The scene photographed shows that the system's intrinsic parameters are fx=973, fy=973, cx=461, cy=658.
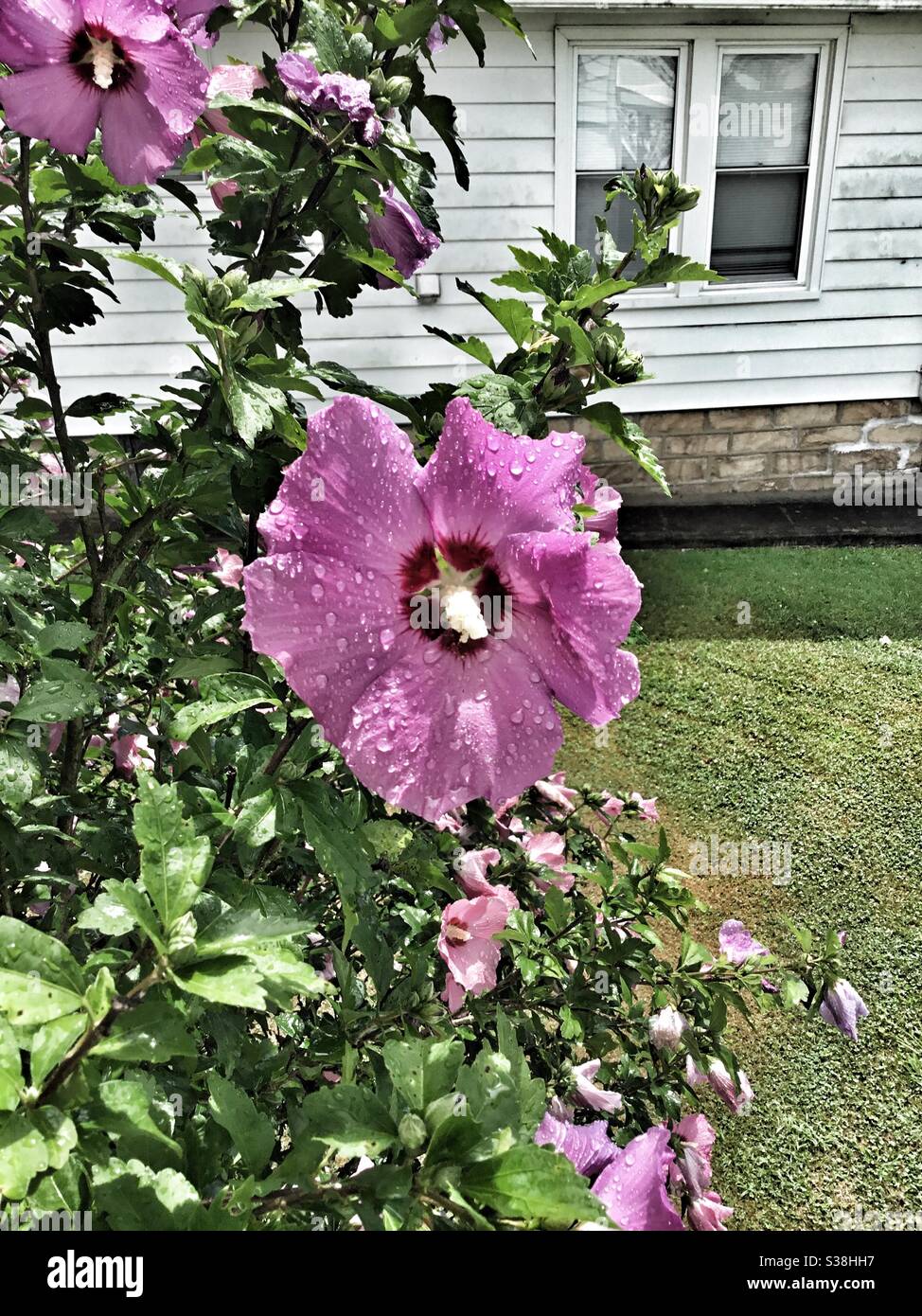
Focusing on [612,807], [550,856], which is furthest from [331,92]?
[612,807]

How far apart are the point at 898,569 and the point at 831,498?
118 cm

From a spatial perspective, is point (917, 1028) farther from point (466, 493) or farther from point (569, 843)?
point (466, 493)

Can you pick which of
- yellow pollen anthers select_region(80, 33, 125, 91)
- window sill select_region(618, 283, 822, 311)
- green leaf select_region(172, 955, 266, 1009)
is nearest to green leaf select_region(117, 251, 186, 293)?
yellow pollen anthers select_region(80, 33, 125, 91)

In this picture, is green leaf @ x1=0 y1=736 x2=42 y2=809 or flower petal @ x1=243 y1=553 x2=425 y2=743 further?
green leaf @ x1=0 y1=736 x2=42 y2=809

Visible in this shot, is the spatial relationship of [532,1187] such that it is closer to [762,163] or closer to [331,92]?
[331,92]

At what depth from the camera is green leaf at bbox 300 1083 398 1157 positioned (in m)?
0.64

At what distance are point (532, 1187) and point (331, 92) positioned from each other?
0.84 metres

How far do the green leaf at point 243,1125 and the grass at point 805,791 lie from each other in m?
1.90

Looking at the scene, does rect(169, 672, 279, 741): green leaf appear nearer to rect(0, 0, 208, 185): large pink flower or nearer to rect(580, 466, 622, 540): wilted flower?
rect(580, 466, 622, 540): wilted flower

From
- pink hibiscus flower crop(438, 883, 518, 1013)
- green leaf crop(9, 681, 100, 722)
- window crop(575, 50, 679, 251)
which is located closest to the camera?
green leaf crop(9, 681, 100, 722)

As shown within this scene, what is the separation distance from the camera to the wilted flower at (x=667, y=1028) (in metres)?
1.47

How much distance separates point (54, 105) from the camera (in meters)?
0.87

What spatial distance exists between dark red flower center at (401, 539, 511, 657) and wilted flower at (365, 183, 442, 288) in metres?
0.45

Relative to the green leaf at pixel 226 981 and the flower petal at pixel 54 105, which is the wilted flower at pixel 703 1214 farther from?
the flower petal at pixel 54 105
